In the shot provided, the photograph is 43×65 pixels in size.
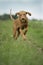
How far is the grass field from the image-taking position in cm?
773

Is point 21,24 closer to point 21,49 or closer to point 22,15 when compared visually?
point 22,15

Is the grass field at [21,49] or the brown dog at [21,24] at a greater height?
the brown dog at [21,24]

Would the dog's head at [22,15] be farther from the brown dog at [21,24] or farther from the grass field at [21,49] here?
the grass field at [21,49]

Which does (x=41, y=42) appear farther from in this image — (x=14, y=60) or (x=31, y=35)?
(x=14, y=60)

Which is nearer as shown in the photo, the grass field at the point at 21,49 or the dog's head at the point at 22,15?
the grass field at the point at 21,49

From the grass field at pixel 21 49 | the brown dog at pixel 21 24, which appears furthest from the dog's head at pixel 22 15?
the grass field at pixel 21 49

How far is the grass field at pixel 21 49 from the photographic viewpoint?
25.3ft

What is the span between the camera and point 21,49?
8.58m

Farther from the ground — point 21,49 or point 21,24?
point 21,24

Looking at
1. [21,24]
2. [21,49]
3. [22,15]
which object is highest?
[22,15]

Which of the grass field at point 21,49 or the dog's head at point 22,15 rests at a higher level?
the dog's head at point 22,15

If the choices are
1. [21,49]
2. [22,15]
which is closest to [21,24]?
[22,15]

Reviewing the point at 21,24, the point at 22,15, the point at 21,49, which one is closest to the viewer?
the point at 21,49

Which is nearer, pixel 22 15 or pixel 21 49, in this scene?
pixel 21 49
